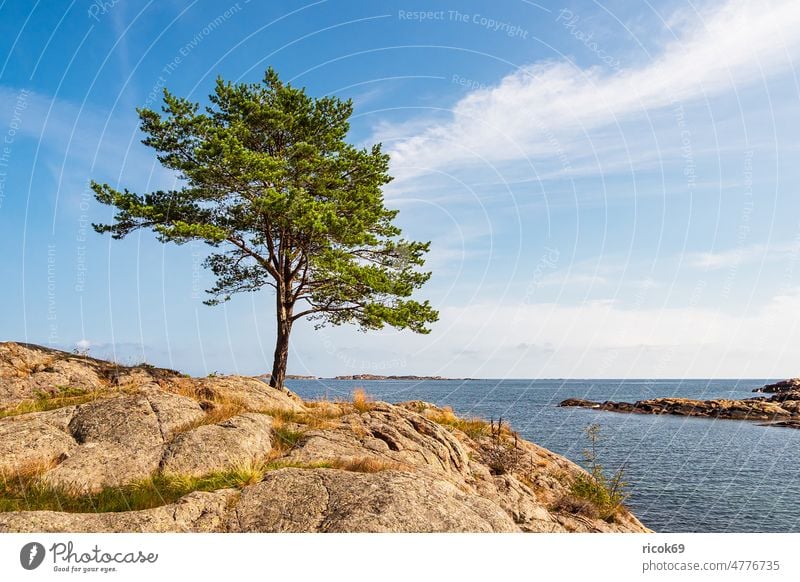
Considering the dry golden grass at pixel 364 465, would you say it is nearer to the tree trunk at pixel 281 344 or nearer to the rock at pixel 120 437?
the rock at pixel 120 437

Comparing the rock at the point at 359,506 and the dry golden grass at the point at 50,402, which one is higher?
the dry golden grass at the point at 50,402

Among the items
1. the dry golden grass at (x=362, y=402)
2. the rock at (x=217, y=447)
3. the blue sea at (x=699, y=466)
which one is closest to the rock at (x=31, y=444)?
the rock at (x=217, y=447)

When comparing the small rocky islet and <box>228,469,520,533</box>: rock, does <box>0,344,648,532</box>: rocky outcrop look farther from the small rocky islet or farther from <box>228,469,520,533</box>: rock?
the small rocky islet

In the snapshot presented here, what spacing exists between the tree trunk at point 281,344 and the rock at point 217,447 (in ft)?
38.4

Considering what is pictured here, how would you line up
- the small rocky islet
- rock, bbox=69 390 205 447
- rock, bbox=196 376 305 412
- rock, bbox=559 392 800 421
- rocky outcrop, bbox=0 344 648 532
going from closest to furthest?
rocky outcrop, bbox=0 344 648 532
rock, bbox=69 390 205 447
rock, bbox=196 376 305 412
the small rocky islet
rock, bbox=559 392 800 421

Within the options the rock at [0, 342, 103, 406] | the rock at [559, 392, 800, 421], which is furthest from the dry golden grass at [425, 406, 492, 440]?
the rock at [559, 392, 800, 421]

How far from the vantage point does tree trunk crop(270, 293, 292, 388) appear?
949 inches

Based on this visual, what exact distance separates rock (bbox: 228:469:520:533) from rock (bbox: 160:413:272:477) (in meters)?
1.69

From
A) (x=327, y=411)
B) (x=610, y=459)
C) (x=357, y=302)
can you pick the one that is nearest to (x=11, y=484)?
(x=327, y=411)

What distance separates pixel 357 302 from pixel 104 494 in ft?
56.5

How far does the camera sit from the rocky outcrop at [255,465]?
7637mm

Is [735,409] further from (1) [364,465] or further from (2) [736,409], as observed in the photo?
(1) [364,465]

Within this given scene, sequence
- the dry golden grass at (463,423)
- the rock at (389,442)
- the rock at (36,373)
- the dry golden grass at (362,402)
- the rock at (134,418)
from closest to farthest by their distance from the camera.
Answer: the rock at (134,418) → the rock at (389,442) → the rock at (36,373) → the dry golden grass at (362,402) → the dry golden grass at (463,423)
